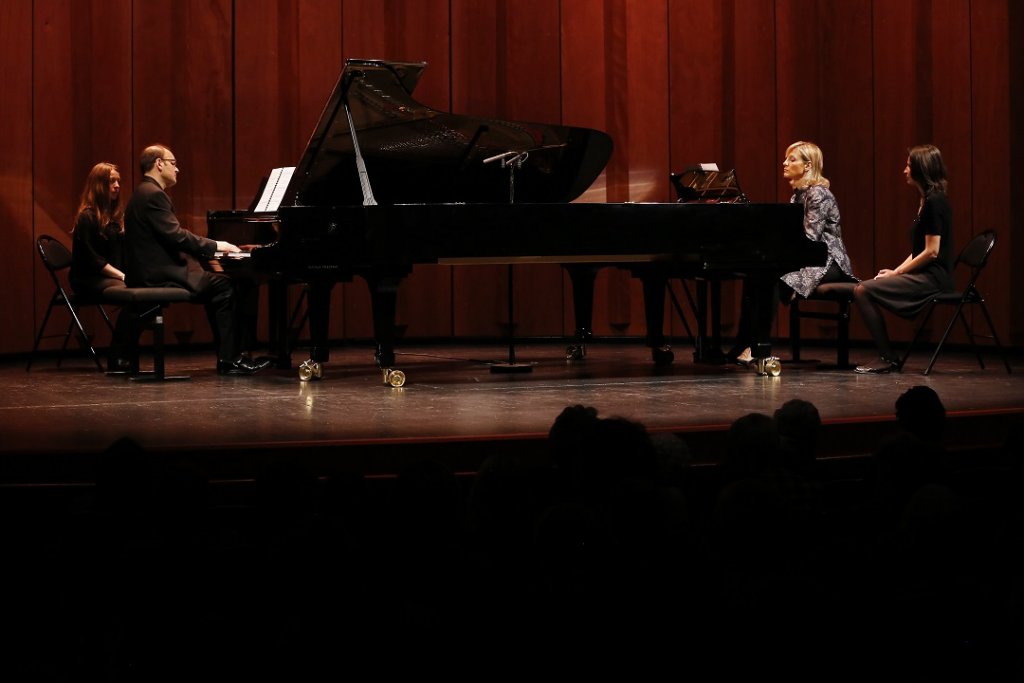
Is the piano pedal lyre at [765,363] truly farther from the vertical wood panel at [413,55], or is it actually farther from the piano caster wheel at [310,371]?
the vertical wood panel at [413,55]

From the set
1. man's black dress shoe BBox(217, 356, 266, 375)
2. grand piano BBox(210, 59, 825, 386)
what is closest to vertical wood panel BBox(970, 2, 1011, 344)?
grand piano BBox(210, 59, 825, 386)

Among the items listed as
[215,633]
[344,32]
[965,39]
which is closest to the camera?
[215,633]

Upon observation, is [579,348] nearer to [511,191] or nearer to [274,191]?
[511,191]

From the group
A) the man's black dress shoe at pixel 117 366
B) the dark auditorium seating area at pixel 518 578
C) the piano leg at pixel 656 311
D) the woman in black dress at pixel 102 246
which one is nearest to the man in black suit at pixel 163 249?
the woman in black dress at pixel 102 246

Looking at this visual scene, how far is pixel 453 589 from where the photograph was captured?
1860mm

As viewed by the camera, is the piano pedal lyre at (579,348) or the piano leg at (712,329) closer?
the piano leg at (712,329)

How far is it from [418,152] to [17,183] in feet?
9.86

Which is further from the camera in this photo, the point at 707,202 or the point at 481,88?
the point at 481,88

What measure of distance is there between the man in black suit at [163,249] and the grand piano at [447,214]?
42 centimetres

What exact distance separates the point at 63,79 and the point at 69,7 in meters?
0.48

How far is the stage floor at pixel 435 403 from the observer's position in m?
3.74

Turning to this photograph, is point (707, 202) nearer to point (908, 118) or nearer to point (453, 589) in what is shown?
point (908, 118)

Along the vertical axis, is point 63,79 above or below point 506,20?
below

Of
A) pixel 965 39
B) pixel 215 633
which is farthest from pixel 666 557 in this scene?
pixel 965 39
